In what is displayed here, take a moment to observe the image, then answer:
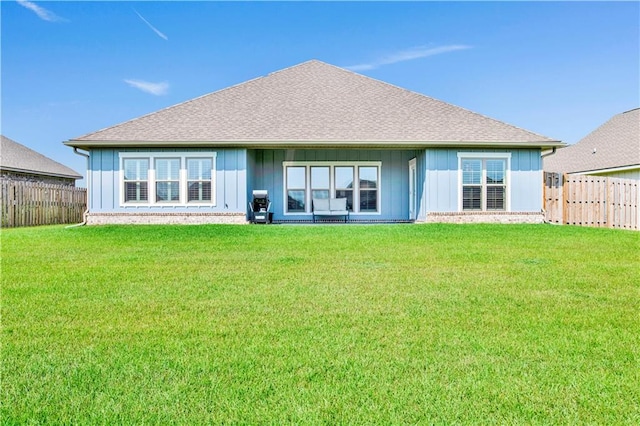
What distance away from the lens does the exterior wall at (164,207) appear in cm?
1504

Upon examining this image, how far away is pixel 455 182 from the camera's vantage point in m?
15.3

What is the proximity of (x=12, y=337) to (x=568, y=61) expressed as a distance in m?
18.6

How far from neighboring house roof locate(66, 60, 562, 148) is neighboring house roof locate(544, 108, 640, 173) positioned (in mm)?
5965

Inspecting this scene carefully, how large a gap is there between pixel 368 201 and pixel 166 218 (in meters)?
7.03

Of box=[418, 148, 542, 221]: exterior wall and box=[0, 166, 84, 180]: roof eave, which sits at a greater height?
box=[0, 166, 84, 180]: roof eave

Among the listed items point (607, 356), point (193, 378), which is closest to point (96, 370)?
point (193, 378)

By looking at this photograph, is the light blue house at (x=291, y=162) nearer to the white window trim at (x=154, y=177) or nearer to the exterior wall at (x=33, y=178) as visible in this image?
the white window trim at (x=154, y=177)

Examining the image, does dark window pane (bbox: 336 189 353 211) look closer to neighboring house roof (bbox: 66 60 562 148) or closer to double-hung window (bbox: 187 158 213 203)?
neighboring house roof (bbox: 66 60 562 148)

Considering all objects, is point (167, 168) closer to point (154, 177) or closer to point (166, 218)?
point (154, 177)

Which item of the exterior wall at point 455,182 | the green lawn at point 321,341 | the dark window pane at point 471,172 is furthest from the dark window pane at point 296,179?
the green lawn at point 321,341

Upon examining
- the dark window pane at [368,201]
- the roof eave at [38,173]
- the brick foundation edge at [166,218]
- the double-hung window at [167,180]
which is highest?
the roof eave at [38,173]

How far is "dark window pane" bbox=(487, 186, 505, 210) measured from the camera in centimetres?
1546

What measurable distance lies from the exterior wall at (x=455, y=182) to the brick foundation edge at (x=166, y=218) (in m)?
6.14

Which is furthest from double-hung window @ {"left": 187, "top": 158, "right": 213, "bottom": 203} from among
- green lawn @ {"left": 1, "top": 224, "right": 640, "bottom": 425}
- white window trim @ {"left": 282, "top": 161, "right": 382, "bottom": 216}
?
green lawn @ {"left": 1, "top": 224, "right": 640, "bottom": 425}
